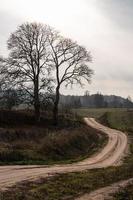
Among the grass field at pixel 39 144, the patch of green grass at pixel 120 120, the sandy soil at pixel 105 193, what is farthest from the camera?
the patch of green grass at pixel 120 120

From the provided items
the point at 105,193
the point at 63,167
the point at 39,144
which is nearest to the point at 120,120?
the point at 39,144

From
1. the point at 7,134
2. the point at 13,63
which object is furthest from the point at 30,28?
the point at 7,134

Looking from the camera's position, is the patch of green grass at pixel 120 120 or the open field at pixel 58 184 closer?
the open field at pixel 58 184

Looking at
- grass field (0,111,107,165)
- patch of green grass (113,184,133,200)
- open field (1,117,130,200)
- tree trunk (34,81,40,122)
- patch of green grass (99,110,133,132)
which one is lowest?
patch of green grass (113,184,133,200)

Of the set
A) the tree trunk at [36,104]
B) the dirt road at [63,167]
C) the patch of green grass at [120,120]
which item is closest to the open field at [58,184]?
the dirt road at [63,167]

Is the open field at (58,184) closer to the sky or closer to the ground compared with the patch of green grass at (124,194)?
closer to the sky

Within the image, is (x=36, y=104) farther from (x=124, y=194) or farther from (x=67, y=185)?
A: (x=124, y=194)

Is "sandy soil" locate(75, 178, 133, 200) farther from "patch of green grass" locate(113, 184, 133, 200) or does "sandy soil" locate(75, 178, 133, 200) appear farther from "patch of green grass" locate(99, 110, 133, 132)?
"patch of green grass" locate(99, 110, 133, 132)

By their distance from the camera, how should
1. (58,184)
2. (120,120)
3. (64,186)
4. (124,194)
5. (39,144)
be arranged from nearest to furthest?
(124,194) < (64,186) < (58,184) < (39,144) < (120,120)

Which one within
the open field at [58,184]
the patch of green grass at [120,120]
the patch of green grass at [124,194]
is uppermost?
the patch of green grass at [120,120]

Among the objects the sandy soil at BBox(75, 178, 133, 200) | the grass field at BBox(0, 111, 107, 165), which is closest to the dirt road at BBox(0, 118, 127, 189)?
the grass field at BBox(0, 111, 107, 165)

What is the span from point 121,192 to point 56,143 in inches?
874

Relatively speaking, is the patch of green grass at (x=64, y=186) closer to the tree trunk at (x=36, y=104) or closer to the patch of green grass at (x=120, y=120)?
the tree trunk at (x=36, y=104)

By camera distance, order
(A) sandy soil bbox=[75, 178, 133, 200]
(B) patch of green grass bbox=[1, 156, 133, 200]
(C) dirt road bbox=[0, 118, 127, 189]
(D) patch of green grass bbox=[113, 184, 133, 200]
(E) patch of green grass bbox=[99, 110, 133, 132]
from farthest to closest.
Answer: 1. (E) patch of green grass bbox=[99, 110, 133, 132]
2. (C) dirt road bbox=[0, 118, 127, 189]
3. (D) patch of green grass bbox=[113, 184, 133, 200]
4. (A) sandy soil bbox=[75, 178, 133, 200]
5. (B) patch of green grass bbox=[1, 156, 133, 200]
